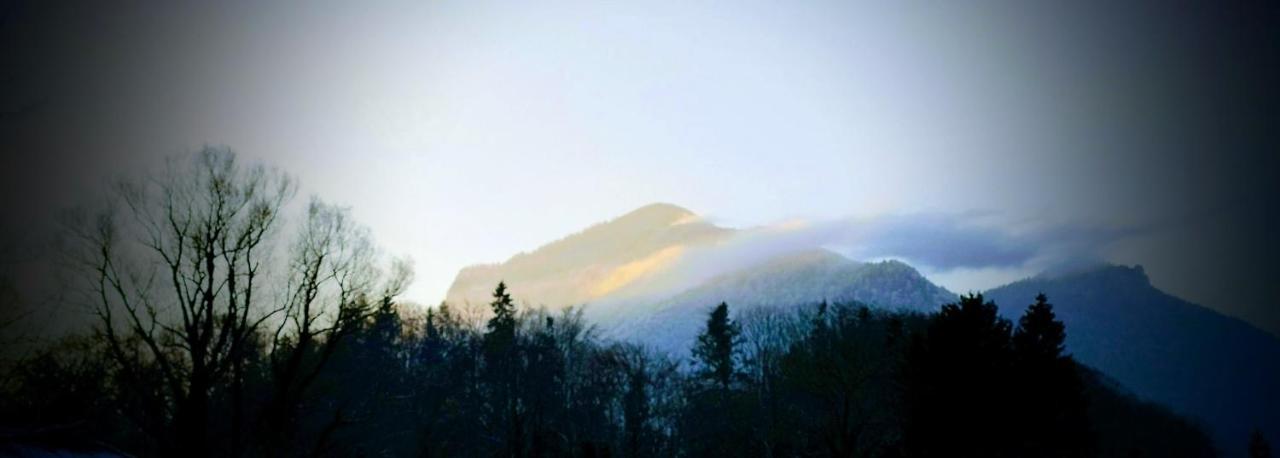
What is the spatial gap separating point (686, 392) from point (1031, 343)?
2387 centimetres

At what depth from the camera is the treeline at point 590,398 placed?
59.9ft

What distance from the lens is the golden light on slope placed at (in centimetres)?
15825

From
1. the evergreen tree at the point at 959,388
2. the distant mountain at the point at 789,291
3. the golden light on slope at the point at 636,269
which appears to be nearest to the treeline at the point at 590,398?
the evergreen tree at the point at 959,388

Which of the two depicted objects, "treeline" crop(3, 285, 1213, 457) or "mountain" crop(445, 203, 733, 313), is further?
"mountain" crop(445, 203, 733, 313)

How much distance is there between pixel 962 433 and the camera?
2680cm

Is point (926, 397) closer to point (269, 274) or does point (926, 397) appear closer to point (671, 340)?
point (269, 274)

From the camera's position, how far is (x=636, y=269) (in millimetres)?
168625

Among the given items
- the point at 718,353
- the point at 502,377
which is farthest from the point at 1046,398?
the point at 502,377

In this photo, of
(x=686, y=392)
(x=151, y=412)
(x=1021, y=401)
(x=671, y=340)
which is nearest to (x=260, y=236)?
(x=151, y=412)

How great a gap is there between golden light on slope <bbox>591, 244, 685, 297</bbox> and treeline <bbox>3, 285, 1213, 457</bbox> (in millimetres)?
98417

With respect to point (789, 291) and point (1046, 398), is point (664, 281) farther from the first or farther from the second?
point (1046, 398)

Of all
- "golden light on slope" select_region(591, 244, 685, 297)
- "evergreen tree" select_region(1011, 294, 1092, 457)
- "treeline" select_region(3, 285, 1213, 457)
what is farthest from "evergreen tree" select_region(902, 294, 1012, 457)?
"golden light on slope" select_region(591, 244, 685, 297)

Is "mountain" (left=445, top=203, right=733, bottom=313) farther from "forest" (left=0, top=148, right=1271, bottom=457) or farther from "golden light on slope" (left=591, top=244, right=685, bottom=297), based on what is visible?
"forest" (left=0, top=148, right=1271, bottom=457)

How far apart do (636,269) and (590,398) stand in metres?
125
